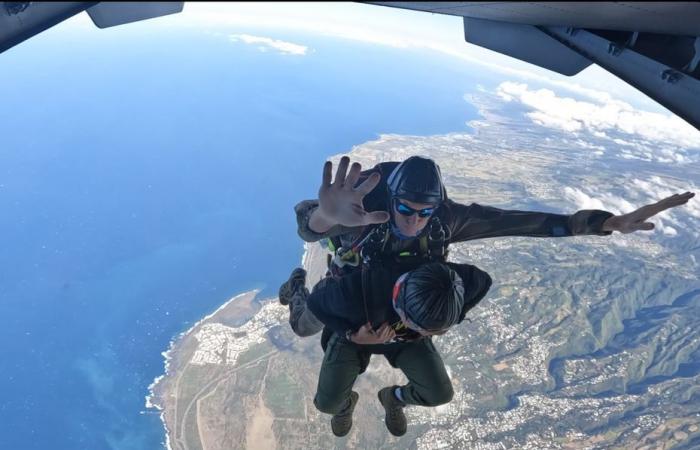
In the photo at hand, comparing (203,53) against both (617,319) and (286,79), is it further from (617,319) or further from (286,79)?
(617,319)

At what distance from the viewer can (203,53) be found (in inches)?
6737

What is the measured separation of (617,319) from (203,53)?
18352 centimetres

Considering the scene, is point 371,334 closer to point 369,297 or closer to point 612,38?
point 369,297

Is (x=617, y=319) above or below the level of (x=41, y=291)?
below

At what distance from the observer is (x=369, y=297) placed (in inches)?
128

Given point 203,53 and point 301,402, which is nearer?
point 301,402

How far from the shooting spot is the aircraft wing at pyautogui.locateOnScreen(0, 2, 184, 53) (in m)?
1.96

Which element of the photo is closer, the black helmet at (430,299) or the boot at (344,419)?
Answer: the black helmet at (430,299)

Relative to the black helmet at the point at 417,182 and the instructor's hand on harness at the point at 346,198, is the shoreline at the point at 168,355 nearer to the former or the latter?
the black helmet at the point at 417,182

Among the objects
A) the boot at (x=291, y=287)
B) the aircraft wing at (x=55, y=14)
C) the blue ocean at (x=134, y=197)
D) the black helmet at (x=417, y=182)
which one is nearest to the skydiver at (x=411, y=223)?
the black helmet at (x=417, y=182)

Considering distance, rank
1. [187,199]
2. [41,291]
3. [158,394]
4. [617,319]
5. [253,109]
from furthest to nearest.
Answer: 1. [253,109]
2. [617,319]
3. [187,199]
4. [41,291]
5. [158,394]

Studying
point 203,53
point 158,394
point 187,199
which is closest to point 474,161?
point 187,199

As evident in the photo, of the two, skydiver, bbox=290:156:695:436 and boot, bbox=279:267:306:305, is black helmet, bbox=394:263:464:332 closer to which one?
skydiver, bbox=290:156:695:436

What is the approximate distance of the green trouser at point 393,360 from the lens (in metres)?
4.22
